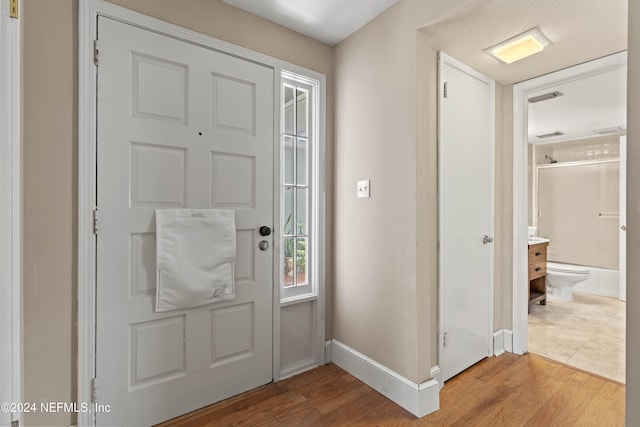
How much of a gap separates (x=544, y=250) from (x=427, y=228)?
2489mm

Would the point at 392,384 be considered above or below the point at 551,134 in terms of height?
below

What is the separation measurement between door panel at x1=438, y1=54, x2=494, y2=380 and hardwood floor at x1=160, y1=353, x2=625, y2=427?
23 centimetres

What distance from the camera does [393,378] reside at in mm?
1848

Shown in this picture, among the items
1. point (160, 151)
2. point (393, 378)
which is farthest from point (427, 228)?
point (160, 151)

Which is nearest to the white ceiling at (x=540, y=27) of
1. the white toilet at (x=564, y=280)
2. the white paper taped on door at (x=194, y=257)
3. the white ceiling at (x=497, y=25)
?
the white ceiling at (x=497, y=25)

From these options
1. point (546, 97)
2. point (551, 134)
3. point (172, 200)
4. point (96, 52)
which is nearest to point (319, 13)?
point (96, 52)

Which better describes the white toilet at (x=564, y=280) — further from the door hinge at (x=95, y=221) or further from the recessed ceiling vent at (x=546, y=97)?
the door hinge at (x=95, y=221)

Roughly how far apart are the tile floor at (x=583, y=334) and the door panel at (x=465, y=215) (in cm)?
62

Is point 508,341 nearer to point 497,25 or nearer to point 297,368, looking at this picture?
point 297,368

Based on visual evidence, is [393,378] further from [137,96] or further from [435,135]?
[137,96]
